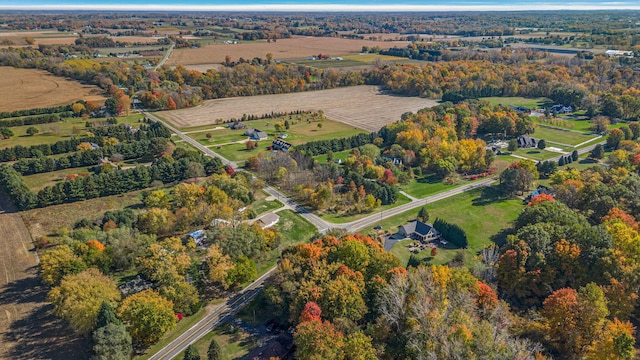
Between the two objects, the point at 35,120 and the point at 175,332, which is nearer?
the point at 175,332

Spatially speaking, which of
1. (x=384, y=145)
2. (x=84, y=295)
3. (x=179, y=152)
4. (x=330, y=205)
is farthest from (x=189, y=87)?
(x=84, y=295)

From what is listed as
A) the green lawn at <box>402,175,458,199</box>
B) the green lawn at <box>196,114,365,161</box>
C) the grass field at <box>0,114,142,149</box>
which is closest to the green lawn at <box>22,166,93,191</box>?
the grass field at <box>0,114,142,149</box>

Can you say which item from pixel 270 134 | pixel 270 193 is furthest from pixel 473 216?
pixel 270 134

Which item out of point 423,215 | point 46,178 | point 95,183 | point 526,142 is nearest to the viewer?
point 423,215

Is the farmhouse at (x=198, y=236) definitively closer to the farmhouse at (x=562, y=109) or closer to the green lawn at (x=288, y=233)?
the green lawn at (x=288, y=233)

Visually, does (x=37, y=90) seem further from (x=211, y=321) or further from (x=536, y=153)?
(x=536, y=153)

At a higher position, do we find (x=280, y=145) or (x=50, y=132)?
(x=50, y=132)
